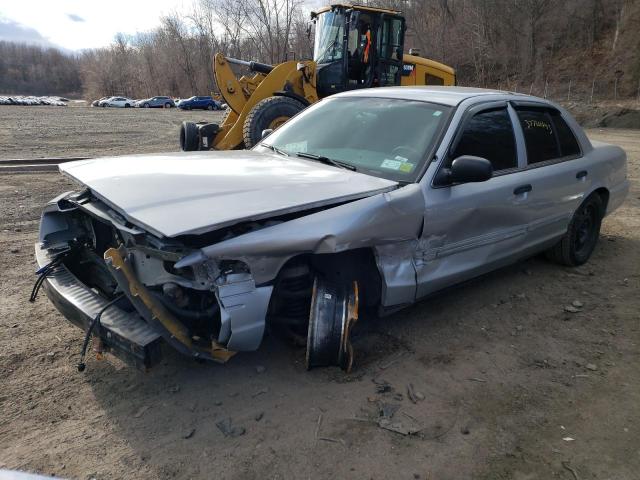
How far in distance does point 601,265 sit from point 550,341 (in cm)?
192

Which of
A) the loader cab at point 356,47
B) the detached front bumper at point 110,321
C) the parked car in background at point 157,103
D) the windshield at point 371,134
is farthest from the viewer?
the parked car in background at point 157,103

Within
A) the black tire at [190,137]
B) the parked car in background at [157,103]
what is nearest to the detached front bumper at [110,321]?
the black tire at [190,137]

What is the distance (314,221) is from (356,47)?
26.6ft

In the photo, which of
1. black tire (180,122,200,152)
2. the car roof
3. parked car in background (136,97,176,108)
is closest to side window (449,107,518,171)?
the car roof

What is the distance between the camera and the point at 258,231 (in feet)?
8.40

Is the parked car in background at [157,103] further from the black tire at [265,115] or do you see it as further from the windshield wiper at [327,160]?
the windshield wiper at [327,160]

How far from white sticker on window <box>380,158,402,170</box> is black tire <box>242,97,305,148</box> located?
4.90 m

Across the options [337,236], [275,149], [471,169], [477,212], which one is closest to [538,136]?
[477,212]

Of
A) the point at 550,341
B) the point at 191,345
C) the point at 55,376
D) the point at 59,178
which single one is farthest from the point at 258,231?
the point at 59,178

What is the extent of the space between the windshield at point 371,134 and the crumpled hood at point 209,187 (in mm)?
200

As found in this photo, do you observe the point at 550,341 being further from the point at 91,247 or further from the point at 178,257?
the point at 91,247

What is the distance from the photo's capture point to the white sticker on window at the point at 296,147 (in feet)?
12.9

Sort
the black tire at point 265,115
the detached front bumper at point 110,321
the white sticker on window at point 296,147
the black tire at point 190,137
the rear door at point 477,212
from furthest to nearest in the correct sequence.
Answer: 1. the black tire at point 190,137
2. the black tire at point 265,115
3. the white sticker on window at point 296,147
4. the rear door at point 477,212
5. the detached front bumper at point 110,321

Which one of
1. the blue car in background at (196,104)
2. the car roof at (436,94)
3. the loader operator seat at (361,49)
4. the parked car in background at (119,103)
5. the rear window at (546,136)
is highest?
the loader operator seat at (361,49)
